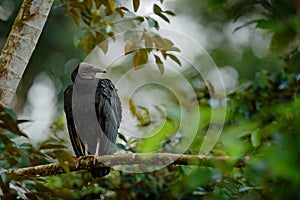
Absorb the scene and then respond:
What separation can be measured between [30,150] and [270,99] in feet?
5.00

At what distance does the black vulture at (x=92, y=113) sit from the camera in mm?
2549

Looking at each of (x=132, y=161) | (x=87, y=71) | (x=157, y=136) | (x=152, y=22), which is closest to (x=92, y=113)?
(x=87, y=71)

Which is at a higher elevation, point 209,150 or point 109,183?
point 209,150

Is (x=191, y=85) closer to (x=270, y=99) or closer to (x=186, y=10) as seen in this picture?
(x=270, y=99)

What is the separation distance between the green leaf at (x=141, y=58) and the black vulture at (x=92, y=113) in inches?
9.7

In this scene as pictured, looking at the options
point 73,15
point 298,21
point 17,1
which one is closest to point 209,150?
point 73,15

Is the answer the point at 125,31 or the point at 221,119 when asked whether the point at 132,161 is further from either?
the point at 125,31

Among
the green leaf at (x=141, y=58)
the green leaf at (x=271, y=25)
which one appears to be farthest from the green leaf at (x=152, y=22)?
the green leaf at (x=271, y=25)

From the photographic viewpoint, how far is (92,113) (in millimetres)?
2574

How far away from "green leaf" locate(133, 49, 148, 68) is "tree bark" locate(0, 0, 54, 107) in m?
0.49

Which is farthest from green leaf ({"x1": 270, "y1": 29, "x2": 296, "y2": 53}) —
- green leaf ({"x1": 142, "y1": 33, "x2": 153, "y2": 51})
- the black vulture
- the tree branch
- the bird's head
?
the bird's head

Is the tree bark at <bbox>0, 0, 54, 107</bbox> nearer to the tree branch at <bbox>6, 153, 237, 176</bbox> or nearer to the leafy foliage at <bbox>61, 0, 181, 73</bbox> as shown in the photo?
the tree branch at <bbox>6, 153, 237, 176</bbox>

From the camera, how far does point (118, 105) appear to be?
103 inches

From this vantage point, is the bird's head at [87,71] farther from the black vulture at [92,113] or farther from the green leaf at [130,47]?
the green leaf at [130,47]
